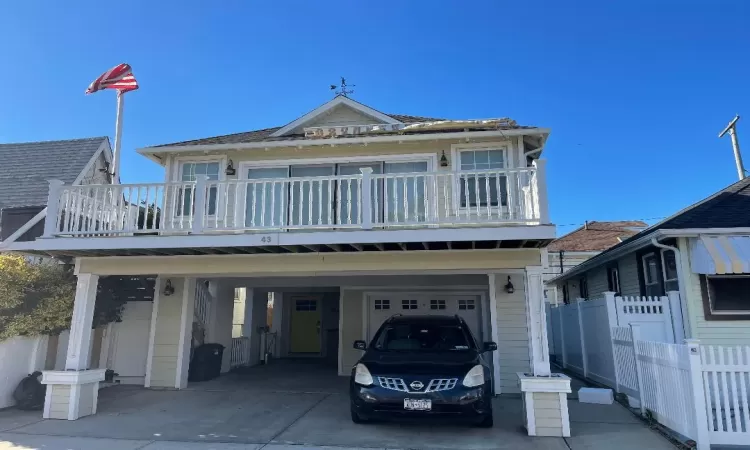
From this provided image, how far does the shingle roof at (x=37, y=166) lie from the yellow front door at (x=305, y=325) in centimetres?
858

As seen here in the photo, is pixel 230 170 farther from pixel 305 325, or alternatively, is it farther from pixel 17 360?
pixel 305 325

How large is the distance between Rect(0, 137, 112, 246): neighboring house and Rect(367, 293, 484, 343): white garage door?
817 cm

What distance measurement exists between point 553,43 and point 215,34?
29.7 ft

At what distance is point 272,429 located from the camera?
669cm

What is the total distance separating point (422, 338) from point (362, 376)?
1454 millimetres

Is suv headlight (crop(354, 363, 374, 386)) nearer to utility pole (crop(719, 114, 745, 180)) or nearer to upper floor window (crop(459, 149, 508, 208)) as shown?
upper floor window (crop(459, 149, 508, 208))

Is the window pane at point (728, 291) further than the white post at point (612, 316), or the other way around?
the window pane at point (728, 291)

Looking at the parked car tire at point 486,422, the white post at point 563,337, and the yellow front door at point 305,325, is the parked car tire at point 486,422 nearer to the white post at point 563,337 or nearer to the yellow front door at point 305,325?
the white post at point 563,337

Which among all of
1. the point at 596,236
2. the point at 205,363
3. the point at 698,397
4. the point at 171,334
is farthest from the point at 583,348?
the point at 596,236

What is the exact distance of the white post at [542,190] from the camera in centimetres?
648

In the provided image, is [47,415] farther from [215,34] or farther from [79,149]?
[79,149]

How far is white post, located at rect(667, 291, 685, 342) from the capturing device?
898 centimetres

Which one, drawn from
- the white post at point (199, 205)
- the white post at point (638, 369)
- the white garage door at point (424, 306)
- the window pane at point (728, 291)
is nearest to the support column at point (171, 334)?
the white post at point (199, 205)

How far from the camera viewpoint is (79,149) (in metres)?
14.6
